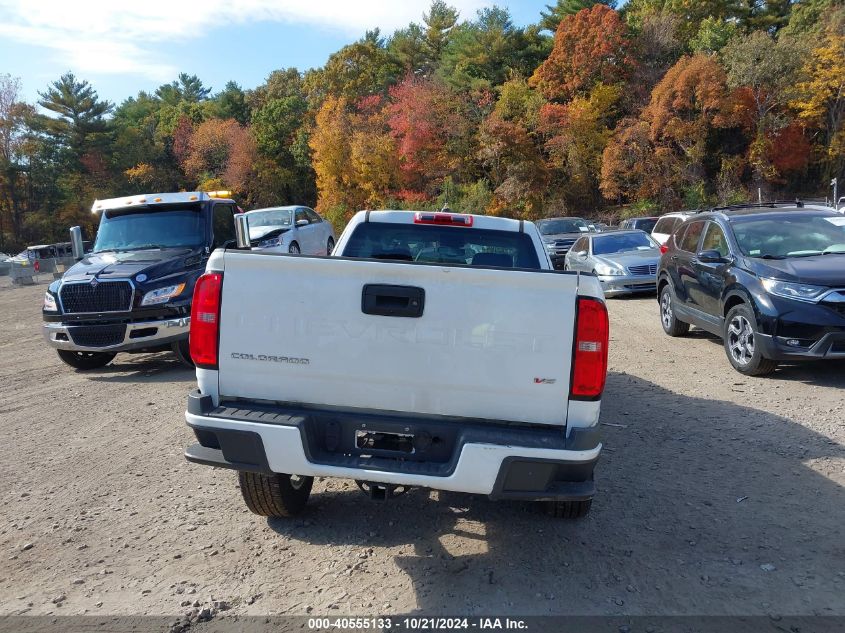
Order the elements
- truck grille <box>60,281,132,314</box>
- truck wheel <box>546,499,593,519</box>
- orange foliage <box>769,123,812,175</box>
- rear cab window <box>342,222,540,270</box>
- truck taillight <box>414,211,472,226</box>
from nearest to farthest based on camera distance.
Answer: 1. truck wheel <box>546,499,593,519</box>
2. truck taillight <box>414,211,472,226</box>
3. rear cab window <box>342,222,540,270</box>
4. truck grille <box>60,281,132,314</box>
5. orange foliage <box>769,123,812,175</box>

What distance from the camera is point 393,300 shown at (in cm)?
327

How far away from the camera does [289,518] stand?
4.14 metres

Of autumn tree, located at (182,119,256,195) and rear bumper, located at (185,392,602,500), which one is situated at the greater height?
autumn tree, located at (182,119,256,195)

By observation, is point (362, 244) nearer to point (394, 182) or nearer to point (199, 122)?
point (394, 182)

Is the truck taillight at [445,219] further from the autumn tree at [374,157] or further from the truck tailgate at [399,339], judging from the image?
the autumn tree at [374,157]

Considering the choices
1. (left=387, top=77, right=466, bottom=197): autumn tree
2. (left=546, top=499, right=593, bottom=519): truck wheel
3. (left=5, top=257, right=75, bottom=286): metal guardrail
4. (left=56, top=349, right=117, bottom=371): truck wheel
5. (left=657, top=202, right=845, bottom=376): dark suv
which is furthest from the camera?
(left=387, top=77, right=466, bottom=197): autumn tree

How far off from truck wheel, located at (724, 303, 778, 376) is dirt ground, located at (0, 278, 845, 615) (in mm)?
974

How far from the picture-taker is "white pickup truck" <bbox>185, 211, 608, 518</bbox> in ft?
10.3

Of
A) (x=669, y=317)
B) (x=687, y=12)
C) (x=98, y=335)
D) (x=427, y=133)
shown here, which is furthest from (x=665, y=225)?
(x=687, y=12)

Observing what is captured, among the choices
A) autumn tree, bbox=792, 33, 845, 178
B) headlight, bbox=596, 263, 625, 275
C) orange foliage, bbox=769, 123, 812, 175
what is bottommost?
headlight, bbox=596, 263, 625, 275

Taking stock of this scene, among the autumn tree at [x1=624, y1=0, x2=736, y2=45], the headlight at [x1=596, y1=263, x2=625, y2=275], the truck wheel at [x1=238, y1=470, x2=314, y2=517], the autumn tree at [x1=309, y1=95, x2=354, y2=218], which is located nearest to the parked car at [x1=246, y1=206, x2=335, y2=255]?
the headlight at [x1=596, y1=263, x2=625, y2=275]

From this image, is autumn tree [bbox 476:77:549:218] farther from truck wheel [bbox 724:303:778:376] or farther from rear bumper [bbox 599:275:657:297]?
truck wheel [bbox 724:303:778:376]

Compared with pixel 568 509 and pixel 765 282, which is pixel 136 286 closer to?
pixel 568 509

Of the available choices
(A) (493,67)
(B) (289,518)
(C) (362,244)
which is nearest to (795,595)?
(B) (289,518)
